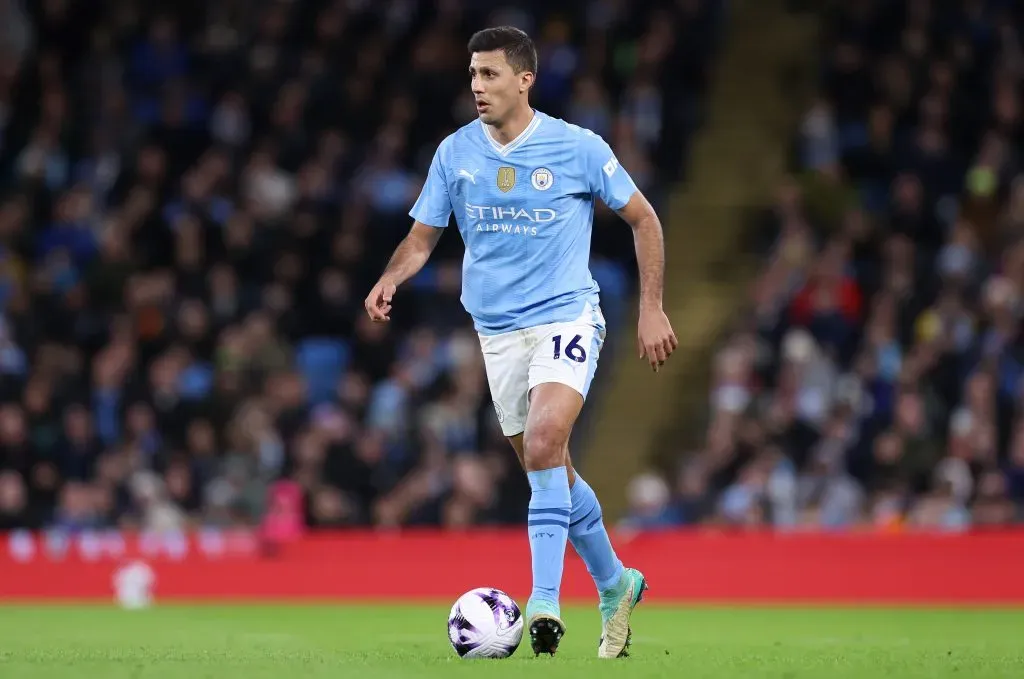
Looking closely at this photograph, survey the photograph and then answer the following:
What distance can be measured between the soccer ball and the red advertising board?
719 centimetres

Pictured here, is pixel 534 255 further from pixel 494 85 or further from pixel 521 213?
pixel 494 85

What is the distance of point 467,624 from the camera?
7621 mm

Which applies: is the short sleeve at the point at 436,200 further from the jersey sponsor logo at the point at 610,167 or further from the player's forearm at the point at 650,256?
the player's forearm at the point at 650,256

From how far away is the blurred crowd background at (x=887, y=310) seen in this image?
1591cm

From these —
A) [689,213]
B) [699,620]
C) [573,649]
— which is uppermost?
[689,213]

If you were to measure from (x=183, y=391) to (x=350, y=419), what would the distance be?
5.16 ft

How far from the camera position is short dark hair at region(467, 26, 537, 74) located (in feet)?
26.0

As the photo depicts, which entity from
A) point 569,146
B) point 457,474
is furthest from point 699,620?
point 569,146

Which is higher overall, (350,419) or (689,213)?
(689,213)

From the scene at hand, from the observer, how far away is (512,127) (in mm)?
8062

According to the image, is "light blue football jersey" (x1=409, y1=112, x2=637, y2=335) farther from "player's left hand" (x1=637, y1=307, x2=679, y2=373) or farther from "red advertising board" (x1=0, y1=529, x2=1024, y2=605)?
"red advertising board" (x1=0, y1=529, x2=1024, y2=605)

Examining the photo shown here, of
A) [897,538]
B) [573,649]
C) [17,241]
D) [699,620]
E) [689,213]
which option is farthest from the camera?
[689,213]

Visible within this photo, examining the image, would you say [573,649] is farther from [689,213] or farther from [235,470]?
[689,213]

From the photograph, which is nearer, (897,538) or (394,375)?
(897,538)
